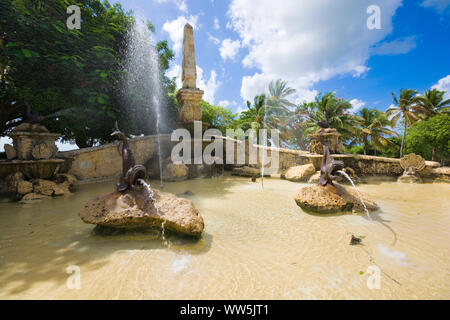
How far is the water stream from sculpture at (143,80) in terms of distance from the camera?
31.9 ft

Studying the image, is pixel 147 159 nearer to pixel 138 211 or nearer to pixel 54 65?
pixel 54 65

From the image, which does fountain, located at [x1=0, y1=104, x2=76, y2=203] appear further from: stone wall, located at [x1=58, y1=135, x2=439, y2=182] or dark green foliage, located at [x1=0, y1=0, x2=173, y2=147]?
dark green foliage, located at [x1=0, y1=0, x2=173, y2=147]

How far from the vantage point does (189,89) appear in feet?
28.2

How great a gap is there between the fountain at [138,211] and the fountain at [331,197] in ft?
7.93

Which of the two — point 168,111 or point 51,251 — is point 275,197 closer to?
point 51,251

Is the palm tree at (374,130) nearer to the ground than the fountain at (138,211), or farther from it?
farther from it

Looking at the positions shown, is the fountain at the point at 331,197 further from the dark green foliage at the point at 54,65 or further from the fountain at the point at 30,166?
the dark green foliage at the point at 54,65

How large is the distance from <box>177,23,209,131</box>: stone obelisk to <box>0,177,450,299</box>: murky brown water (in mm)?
5881

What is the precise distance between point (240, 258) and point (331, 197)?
2592mm

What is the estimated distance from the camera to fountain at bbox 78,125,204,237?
2641 millimetres

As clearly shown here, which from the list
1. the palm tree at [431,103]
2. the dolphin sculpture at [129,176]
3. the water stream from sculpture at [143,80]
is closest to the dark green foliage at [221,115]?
the water stream from sculpture at [143,80]

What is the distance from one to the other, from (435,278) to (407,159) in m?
8.73

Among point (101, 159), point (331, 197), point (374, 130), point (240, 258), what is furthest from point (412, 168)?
point (374, 130)
